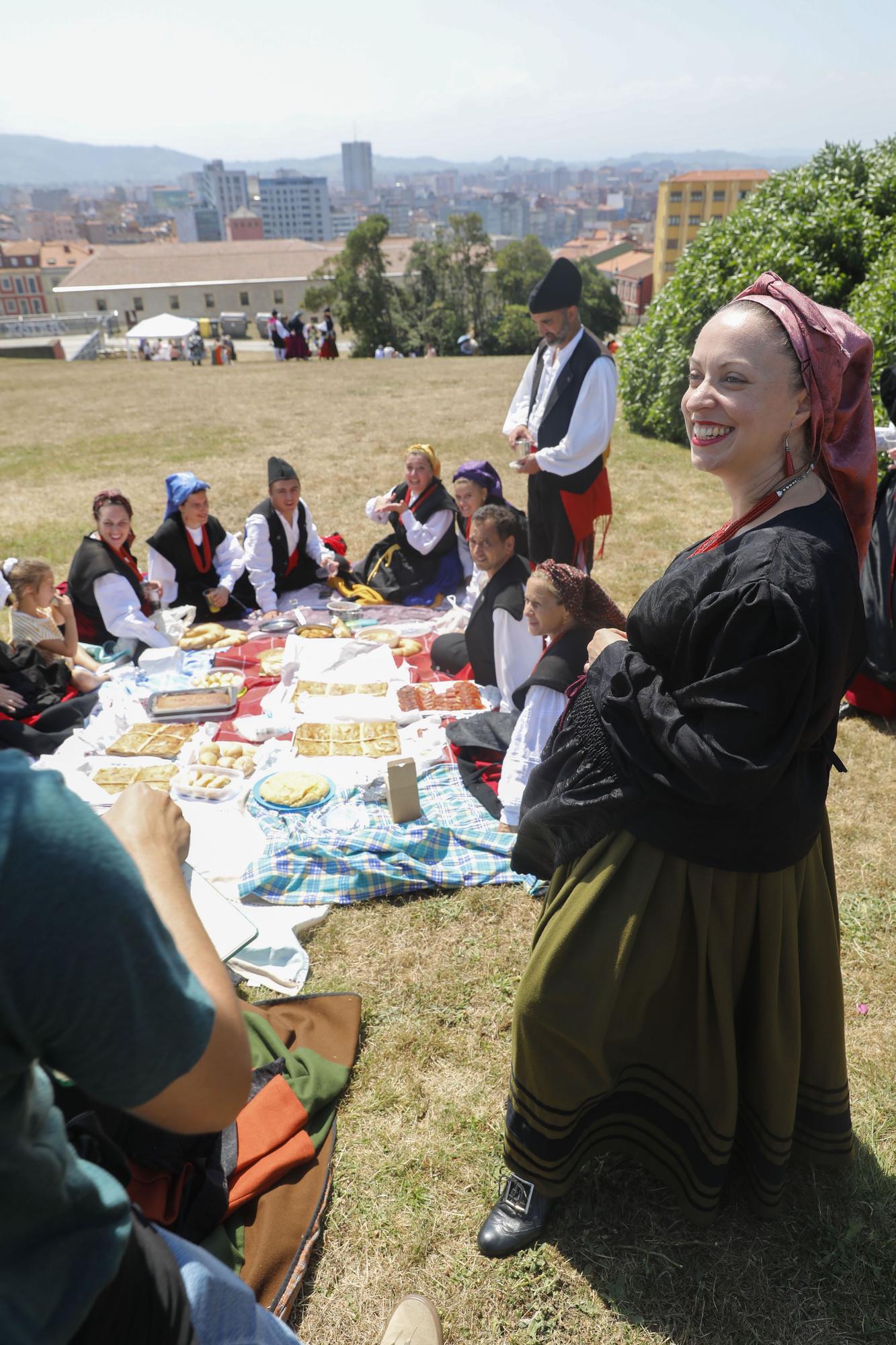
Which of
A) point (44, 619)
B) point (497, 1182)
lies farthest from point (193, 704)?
point (497, 1182)

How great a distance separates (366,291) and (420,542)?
121 feet

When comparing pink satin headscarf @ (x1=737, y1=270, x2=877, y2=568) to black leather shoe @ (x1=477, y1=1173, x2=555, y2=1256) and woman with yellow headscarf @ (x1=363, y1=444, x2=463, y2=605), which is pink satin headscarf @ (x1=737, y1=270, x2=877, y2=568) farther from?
woman with yellow headscarf @ (x1=363, y1=444, x2=463, y2=605)

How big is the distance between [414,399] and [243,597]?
37.6ft

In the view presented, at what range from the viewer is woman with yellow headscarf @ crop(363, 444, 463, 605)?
657 cm

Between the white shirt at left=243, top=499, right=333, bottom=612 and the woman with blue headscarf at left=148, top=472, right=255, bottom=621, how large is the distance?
0.30 ft

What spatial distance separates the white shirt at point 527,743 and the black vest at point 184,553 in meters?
3.32

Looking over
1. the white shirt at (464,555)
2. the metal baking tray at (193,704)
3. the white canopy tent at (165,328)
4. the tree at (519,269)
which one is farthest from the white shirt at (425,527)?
the tree at (519,269)

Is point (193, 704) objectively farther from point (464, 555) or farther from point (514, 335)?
point (514, 335)

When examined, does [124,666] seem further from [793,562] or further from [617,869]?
[793,562]

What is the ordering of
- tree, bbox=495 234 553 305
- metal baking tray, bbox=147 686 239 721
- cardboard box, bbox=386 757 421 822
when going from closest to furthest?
cardboard box, bbox=386 757 421 822 → metal baking tray, bbox=147 686 239 721 → tree, bbox=495 234 553 305

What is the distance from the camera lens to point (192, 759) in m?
4.50

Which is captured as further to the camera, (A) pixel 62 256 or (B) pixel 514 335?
(A) pixel 62 256

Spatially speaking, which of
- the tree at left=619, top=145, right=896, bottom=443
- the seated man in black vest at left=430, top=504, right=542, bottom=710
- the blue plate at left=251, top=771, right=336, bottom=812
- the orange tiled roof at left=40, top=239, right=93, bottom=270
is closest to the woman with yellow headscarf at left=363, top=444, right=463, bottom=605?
the seated man in black vest at left=430, top=504, right=542, bottom=710

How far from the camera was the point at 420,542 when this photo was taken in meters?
6.60
